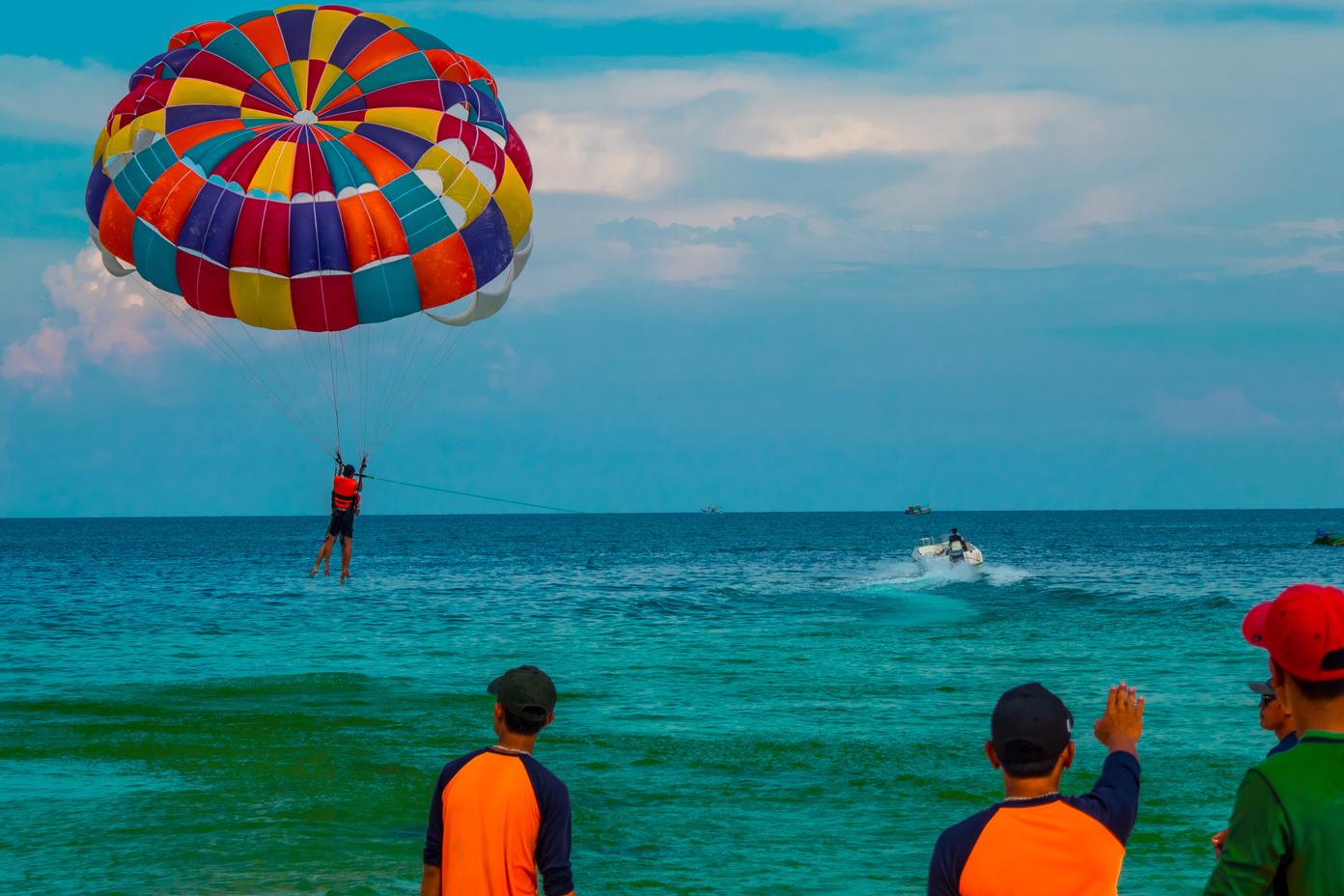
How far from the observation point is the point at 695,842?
1020cm

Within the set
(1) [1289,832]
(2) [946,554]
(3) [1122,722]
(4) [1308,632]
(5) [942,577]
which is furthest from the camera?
(2) [946,554]

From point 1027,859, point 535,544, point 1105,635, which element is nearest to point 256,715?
point 1027,859

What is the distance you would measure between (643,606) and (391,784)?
24127mm

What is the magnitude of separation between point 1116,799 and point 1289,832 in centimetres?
71

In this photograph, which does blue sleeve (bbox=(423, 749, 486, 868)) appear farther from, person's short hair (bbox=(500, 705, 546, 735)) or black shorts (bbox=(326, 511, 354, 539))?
black shorts (bbox=(326, 511, 354, 539))

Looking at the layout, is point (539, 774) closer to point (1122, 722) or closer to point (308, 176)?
point (1122, 722)

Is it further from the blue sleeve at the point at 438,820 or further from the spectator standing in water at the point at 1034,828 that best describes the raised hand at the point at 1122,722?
the blue sleeve at the point at 438,820

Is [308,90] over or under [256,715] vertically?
over

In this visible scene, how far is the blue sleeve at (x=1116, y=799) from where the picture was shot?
3074 mm

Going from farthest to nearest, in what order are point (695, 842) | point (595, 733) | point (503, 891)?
point (595, 733) < point (695, 842) < point (503, 891)

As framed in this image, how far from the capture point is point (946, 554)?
46688mm

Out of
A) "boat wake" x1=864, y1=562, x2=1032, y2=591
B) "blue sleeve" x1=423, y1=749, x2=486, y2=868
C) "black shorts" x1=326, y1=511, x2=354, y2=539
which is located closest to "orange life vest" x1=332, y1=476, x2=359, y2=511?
"black shorts" x1=326, y1=511, x2=354, y2=539

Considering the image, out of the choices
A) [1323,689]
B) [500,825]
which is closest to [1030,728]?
[1323,689]

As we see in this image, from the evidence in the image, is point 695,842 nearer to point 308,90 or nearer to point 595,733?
point 595,733
